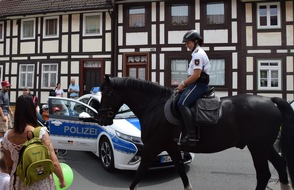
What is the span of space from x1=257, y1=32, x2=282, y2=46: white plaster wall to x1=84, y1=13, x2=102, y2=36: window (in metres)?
9.79

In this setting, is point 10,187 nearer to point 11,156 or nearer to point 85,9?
point 11,156

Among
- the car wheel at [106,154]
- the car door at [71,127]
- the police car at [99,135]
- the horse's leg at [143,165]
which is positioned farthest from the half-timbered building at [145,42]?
the horse's leg at [143,165]

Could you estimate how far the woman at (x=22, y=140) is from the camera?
2.92 m

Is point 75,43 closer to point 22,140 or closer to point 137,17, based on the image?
point 137,17

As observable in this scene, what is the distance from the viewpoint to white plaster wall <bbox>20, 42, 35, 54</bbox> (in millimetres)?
20625

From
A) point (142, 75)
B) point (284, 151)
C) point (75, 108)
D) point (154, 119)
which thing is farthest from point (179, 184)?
point (142, 75)

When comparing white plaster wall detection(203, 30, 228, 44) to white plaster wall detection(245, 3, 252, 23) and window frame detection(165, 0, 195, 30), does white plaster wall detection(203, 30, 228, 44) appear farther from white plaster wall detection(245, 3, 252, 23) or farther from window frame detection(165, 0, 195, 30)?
white plaster wall detection(245, 3, 252, 23)

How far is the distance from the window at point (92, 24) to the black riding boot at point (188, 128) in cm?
1581

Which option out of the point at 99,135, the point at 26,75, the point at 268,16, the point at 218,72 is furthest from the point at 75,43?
the point at 99,135

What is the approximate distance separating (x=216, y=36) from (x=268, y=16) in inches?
120

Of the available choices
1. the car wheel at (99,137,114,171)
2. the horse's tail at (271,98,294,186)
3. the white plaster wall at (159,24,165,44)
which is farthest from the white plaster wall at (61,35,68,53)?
the horse's tail at (271,98,294,186)

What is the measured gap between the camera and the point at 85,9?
741 inches

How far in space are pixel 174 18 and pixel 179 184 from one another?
44.4 feet

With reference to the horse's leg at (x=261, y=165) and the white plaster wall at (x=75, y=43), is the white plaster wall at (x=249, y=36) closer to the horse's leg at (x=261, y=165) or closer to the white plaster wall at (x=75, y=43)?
the white plaster wall at (x=75, y=43)
